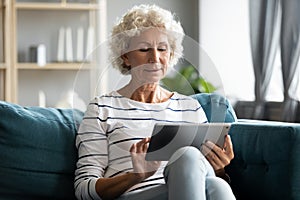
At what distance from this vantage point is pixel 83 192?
2115 mm

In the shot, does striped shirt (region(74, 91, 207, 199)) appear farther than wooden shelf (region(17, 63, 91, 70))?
No

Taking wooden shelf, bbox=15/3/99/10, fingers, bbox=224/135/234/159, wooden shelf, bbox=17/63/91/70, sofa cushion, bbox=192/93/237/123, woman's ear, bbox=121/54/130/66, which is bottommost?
fingers, bbox=224/135/234/159

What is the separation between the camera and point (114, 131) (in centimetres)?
222

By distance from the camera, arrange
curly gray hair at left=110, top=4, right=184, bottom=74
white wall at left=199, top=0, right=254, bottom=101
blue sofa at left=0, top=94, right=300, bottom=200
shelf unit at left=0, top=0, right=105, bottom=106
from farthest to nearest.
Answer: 1. shelf unit at left=0, top=0, right=105, bottom=106
2. white wall at left=199, top=0, right=254, bottom=101
3. curly gray hair at left=110, top=4, right=184, bottom=74
4. blue sofa at left=0, top=94, right=300, bottom=200

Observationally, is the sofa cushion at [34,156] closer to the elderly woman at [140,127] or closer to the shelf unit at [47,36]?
the elderly woman at [140,127]

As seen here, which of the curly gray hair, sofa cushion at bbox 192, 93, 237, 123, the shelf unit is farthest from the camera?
the shelf unit

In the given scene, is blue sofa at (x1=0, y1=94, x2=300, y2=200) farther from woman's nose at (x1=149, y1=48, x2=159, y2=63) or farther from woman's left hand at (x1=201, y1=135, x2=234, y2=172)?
woman's nose at (x1=149, y1=48, x2=159, y2=63)

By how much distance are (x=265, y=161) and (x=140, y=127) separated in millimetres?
435

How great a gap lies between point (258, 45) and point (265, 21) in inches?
6.8

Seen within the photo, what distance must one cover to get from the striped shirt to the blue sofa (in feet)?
0.28

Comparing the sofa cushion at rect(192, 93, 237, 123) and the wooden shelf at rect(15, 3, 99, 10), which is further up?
the wooden shelf at rect(15, 3, 99, 10)

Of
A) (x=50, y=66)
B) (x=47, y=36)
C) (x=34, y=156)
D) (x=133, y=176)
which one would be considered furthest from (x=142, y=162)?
(x=47, y=36)

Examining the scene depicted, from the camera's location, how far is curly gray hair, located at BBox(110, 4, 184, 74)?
7.39 feet

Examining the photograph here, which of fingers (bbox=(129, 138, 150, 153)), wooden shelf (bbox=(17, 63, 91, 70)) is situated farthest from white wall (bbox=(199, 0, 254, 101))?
fingers (bbox=(129, 138, 150, 153))
